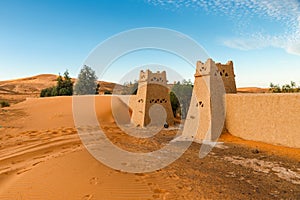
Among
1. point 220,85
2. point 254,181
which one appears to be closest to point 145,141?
point 220,85

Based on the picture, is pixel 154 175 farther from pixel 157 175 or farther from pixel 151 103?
pixel 151 103

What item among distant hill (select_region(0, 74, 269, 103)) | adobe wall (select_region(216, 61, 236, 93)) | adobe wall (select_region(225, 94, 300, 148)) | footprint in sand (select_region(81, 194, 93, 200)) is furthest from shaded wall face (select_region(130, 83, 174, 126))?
distant hill (select_region(0, 74, 269, 103))

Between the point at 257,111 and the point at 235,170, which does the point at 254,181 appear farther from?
the point at 257,111

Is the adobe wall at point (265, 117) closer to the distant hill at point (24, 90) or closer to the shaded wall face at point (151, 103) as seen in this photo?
the shaded wall face at point (151, 103)

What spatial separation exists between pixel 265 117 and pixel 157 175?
290 inches

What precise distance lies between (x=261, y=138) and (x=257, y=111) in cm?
146

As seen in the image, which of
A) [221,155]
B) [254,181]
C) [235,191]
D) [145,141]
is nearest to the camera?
[235,191]

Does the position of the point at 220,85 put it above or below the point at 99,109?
above

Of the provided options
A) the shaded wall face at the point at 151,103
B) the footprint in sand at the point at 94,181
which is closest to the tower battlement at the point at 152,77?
the shaded wall face at the point at 151,103

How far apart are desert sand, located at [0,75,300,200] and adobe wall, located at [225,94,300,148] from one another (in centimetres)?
53

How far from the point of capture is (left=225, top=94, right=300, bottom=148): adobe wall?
10195 mm

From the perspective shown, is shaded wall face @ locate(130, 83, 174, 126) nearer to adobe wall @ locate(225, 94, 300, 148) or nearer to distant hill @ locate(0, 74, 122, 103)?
adobe wall @ locate(225, 94, 300, 148)

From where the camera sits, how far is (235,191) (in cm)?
618

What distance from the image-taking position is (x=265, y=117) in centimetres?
1139
